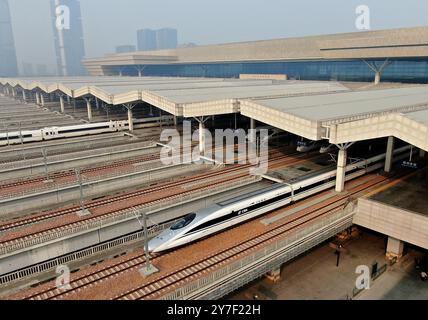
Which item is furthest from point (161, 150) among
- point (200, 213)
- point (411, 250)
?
point (411, 250)

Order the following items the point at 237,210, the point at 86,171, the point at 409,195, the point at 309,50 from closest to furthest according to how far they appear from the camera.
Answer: the point at 237,210
the point at 409,195
the point at 86,171
the point at 309,50

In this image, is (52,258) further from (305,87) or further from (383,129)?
(305,87)

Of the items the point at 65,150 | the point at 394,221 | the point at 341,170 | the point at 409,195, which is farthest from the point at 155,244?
the point at 65,150

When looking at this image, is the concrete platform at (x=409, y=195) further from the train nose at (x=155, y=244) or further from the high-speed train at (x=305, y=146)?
the train nose at (x=155, y=244)

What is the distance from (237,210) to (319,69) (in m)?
80.0

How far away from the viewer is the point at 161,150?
52.0 meters

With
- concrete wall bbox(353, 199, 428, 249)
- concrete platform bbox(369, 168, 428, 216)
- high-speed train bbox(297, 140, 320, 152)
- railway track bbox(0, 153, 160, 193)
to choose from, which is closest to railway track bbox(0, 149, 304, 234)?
high-speed train bbox(297, 140, 320, 152)

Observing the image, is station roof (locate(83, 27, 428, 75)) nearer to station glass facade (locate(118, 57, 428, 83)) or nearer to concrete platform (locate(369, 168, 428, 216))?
station glass facade (locate(118, 57, 428, 83))

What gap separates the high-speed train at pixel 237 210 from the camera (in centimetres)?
2562

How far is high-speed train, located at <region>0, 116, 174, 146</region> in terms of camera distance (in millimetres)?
56428

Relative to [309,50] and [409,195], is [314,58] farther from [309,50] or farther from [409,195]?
[409,195]

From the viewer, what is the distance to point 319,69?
97.8 meters
